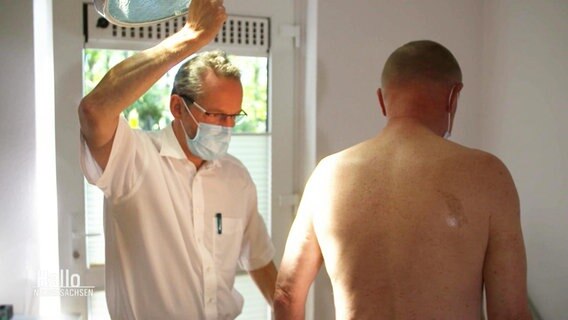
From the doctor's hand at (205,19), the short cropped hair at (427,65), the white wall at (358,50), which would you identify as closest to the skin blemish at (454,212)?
the short cropped hair at (427,65)

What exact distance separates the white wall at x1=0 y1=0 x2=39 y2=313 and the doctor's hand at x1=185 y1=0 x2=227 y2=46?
92 centimetres

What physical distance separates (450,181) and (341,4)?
1141mm

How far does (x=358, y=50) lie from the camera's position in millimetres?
1876

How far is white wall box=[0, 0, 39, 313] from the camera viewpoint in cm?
155

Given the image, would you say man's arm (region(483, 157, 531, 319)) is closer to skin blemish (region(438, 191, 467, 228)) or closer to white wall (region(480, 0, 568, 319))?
skin blemish (region(438, 191, 467, 228))

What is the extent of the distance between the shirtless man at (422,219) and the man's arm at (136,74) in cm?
46

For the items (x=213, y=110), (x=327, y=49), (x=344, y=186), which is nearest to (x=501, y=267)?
(x=344, y=186)

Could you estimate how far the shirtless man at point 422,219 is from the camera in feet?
3.08

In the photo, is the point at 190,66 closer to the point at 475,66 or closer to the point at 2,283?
the point at 2,283

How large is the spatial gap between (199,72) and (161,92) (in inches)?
25.0

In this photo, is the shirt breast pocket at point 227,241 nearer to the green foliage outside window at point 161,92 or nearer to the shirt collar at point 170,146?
the shirt collar at point 170,146

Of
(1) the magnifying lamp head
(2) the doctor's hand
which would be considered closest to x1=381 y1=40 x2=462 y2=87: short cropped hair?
(2) the doctor's hand

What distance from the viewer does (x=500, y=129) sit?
6.38 ft

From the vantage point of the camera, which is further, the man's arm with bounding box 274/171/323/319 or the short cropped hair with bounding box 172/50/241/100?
the short cropped hair with bounding box 172/50/241/100
